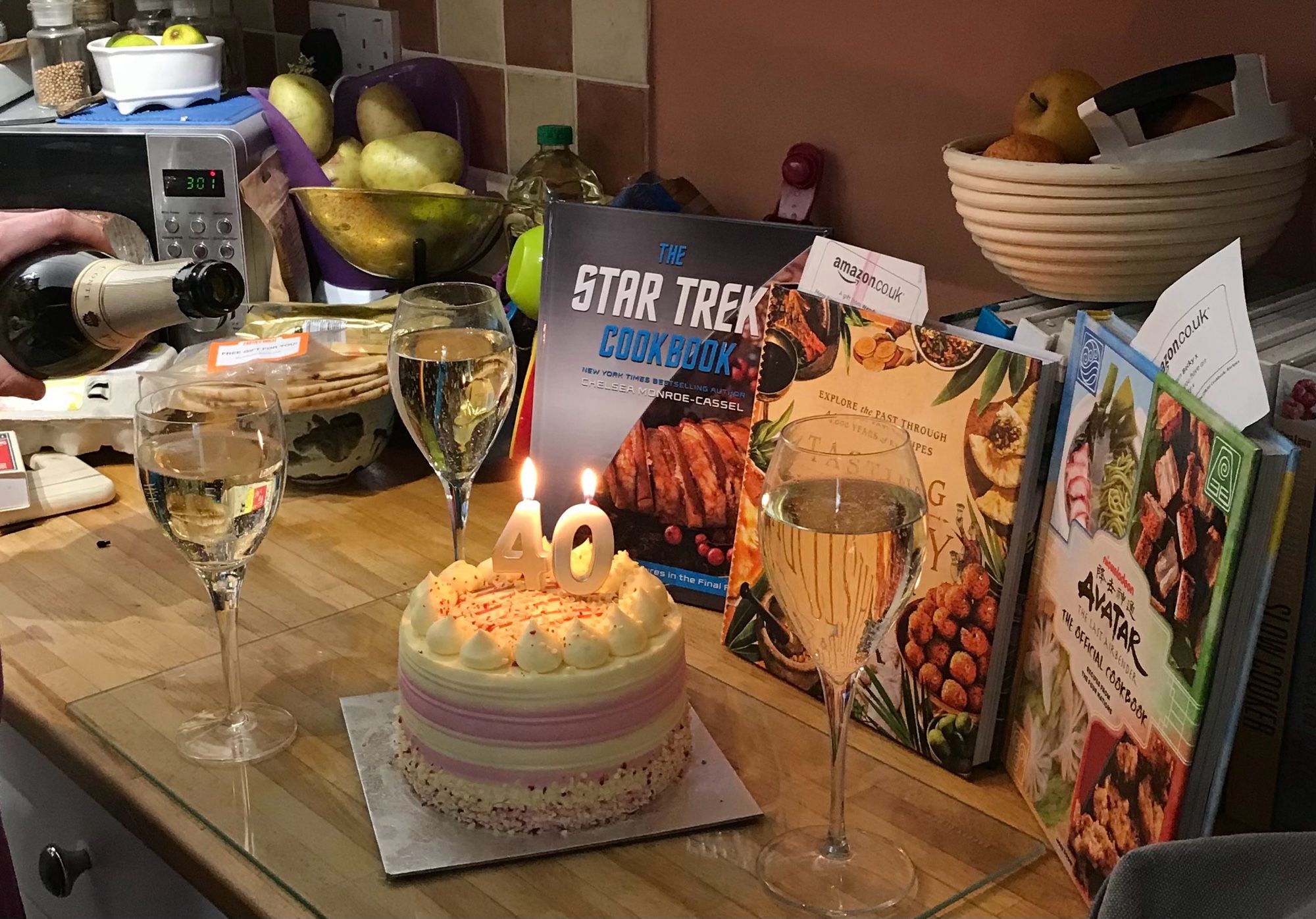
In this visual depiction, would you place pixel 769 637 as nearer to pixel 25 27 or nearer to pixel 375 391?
pixel 375 391

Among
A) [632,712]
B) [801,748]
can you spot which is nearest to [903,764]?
[801,748]

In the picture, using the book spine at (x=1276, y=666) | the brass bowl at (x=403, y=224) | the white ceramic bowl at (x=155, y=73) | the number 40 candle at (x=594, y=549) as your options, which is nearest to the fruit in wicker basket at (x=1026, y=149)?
the book spine at (x=1276, y=666)

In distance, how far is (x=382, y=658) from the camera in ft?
3.27

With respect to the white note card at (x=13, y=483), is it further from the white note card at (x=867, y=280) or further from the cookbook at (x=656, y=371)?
the white note card at (x=867, y=280)

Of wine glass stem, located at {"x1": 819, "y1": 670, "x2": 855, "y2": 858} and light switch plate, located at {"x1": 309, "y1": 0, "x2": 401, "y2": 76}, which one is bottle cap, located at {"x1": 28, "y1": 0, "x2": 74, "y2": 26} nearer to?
light switch plate, located at {"x1": 309, "y1": 0, "x2": 401, "y2": 76}

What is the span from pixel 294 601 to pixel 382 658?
14 centimetres

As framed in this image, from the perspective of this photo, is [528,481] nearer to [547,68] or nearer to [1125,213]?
[1125,213]

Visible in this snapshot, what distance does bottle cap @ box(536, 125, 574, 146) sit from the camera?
141 centimetres

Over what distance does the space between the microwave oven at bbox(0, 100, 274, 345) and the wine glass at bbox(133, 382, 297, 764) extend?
2.04ft

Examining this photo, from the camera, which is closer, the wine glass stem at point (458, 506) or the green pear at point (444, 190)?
the wine glass stem at point (458, 506)

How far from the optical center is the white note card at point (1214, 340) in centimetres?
64

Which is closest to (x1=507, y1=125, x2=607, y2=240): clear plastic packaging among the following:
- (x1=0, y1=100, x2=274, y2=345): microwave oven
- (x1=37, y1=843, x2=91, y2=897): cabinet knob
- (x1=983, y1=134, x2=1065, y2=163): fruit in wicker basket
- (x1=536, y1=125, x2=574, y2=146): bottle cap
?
(x1=536, y1=125, x2=574, y2=146): bottle cap

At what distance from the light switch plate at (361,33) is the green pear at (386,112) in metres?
0.09

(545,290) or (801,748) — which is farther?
(545,290)
